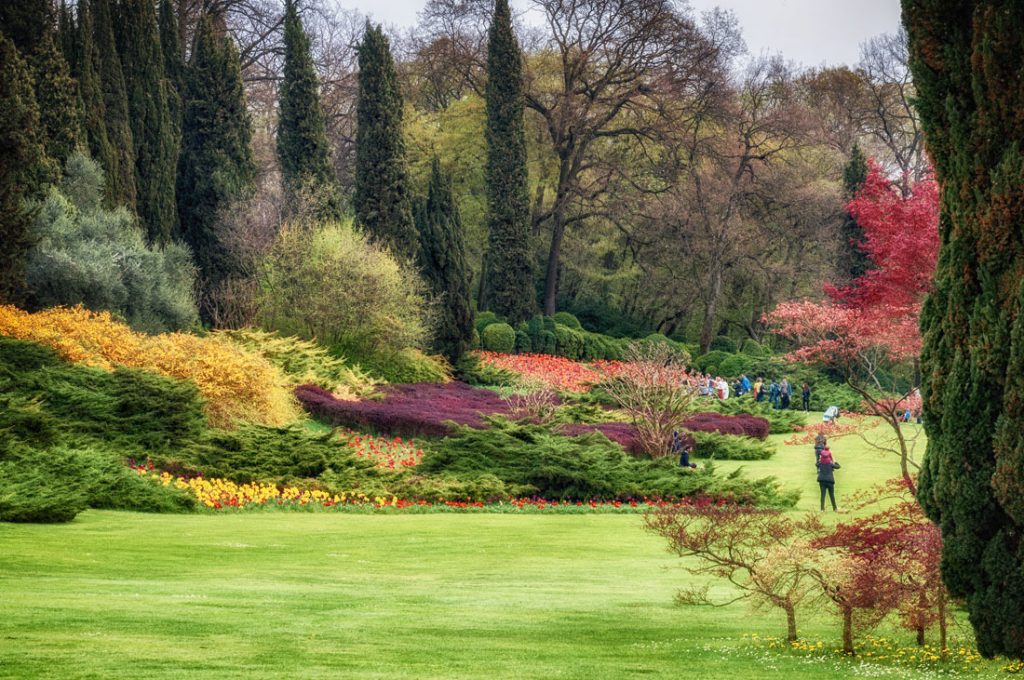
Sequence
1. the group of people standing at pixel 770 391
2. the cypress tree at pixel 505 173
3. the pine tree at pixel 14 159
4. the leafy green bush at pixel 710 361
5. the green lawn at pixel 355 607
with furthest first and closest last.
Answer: the leafy green bush at pixel 710 361 < the cypress tree at pixel 505 173 < the group of people standing at pixel 770 391 < the pine tree at pixel 14 159 < the green lawn at pixel 355 607

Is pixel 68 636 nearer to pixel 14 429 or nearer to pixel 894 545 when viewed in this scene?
pixel 894 545

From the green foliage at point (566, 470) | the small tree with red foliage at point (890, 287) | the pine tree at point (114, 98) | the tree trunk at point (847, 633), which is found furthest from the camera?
the pine tree at point (114, 98)

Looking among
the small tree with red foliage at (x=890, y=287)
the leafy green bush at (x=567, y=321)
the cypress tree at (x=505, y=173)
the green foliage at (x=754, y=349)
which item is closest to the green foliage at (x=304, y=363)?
the small tree with red foliage at (x=890, y=287)

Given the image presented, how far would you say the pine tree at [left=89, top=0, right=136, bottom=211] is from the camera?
1319 inches

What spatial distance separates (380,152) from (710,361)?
49.9 feet

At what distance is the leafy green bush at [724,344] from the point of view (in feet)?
173

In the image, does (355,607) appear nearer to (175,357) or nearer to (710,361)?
(175,357)

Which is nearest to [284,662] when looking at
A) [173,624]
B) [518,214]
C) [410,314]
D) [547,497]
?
[173,624]

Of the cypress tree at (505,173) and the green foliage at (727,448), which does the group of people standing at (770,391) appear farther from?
the green foliage at (727,448)

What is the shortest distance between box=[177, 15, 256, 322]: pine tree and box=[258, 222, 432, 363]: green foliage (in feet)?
14.6

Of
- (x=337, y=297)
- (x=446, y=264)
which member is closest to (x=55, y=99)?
(x=337, y=297)

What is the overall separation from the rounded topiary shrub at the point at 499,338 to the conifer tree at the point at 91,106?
15.5m

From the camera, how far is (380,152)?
42.2 m

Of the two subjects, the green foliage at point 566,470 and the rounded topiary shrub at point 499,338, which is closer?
the green foliage at point 566,470
